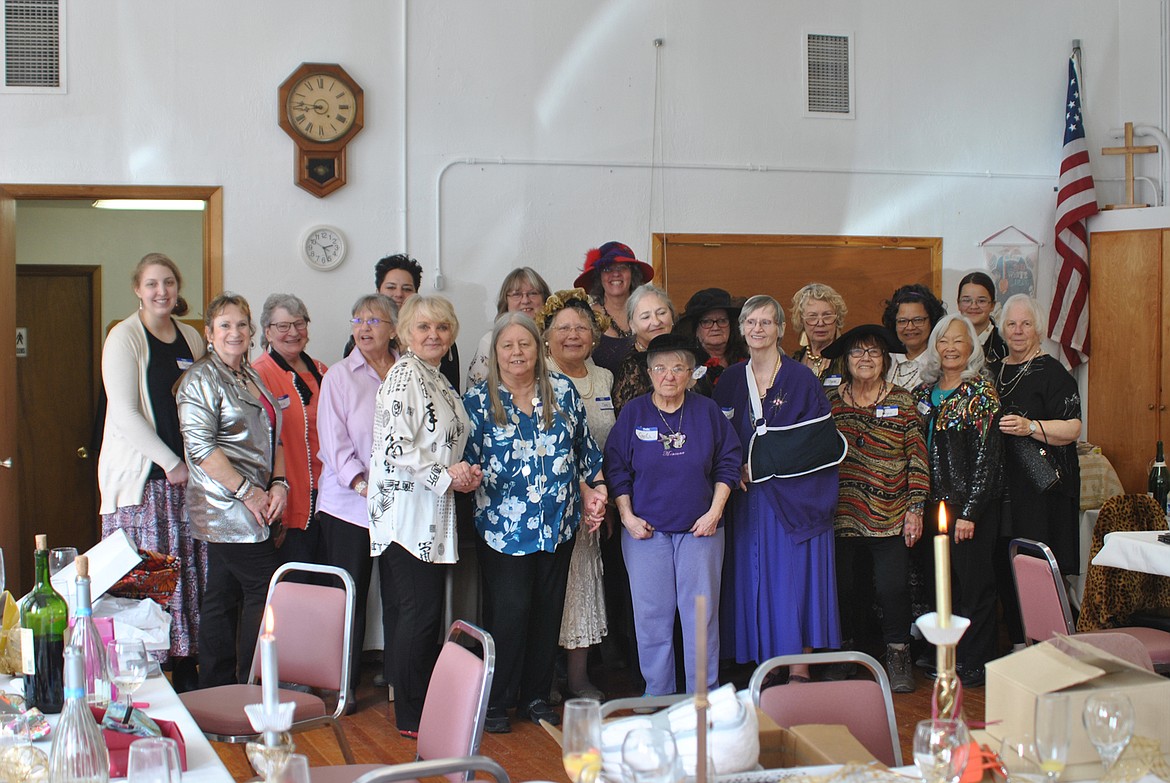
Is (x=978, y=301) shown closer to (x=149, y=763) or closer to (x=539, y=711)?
(x=539, y=711)

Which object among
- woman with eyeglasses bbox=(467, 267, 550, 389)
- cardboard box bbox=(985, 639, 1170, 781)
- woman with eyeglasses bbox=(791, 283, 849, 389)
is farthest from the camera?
woman with eyeglasses bbox=(467, 267, 550, 389)

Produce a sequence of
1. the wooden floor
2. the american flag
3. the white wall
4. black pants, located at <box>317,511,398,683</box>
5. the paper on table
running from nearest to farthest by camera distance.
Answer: the paper on table → the wooden floor → black pants, located at <box>317,511,398,683</box> → the white wall → the american flag

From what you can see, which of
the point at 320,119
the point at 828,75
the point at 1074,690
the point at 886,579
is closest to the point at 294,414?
the point at 320,119

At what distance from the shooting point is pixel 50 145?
5.64 meters

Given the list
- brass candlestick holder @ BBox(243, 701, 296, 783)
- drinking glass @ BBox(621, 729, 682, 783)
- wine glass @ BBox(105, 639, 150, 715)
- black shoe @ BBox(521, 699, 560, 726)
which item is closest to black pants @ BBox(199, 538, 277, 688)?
black shoe @ BBox(521, 699, 560, 726)

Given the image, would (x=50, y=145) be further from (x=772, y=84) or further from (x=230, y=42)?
(x=772, y=84)

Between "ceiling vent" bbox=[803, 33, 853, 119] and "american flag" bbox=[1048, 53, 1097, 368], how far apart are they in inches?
53.4

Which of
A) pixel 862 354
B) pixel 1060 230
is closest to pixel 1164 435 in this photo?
pixel 1060 230

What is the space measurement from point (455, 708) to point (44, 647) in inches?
34.3

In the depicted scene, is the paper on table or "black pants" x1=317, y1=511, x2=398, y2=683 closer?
the paper on table

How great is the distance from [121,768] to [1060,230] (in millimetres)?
6241

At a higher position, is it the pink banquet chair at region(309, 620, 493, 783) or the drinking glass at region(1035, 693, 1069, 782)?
the drinking glass at region(1035, 693, 1069, 782)

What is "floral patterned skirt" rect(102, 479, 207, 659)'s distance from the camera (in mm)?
4715

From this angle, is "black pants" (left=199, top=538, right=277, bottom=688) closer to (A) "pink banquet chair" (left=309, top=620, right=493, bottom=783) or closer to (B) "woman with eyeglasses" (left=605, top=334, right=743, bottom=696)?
(B) "woman with eyeglasses" (left=605, top=334, right=743, bottom=696)
